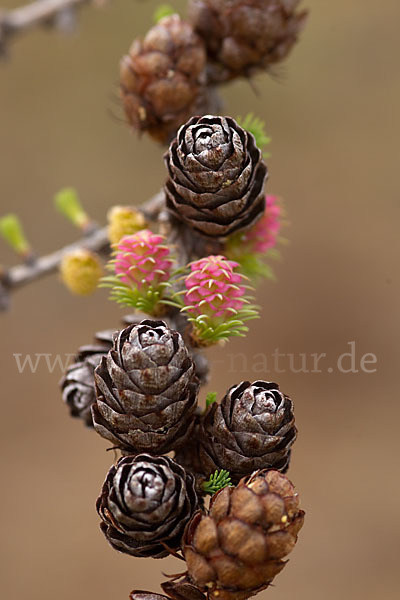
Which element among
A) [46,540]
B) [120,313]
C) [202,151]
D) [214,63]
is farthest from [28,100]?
[202,151]

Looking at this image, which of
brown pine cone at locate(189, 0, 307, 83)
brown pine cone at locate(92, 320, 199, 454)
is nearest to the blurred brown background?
brown pine cone at locate(189, 0, 307, 83)

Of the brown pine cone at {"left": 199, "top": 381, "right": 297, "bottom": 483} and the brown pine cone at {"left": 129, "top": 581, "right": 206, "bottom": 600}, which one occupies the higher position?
the brown pine cone at {"left": 199, "top": 381, "right": 297, "bottom": 483}

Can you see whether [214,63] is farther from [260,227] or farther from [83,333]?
[83,333]

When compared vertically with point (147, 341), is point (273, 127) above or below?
above

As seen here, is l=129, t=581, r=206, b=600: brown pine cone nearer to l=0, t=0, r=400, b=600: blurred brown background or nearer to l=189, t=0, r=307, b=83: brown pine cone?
l=189, t=0, r=307, b=83: brown pine cone

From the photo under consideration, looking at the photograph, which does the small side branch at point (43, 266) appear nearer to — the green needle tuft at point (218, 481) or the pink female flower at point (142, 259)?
the pink female flower at point (142, 259)

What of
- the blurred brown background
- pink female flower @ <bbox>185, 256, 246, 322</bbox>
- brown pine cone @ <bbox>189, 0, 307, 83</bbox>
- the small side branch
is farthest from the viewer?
the blurred brown background

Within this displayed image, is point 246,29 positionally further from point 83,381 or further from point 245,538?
point 245,538
